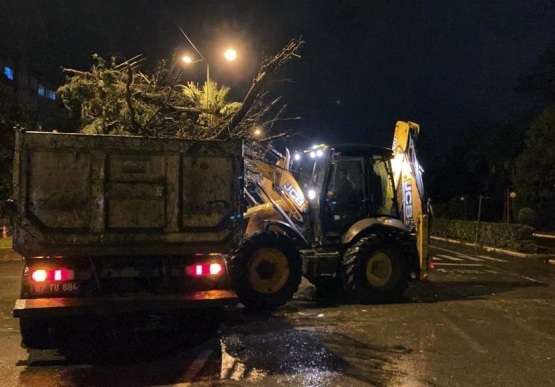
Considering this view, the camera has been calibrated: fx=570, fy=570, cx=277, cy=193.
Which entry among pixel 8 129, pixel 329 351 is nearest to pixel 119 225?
pixel 329 351

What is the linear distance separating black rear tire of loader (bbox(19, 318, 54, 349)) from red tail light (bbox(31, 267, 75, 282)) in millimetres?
574

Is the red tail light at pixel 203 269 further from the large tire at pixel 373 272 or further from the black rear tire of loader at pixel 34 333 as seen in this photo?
the large tire at pixel 373 272

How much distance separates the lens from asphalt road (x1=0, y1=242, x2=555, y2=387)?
6.01 metres

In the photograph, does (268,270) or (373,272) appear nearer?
(268,270)

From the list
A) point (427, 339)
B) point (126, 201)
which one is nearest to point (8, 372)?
point (126, 201)

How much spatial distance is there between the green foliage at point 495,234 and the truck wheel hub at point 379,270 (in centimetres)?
1270

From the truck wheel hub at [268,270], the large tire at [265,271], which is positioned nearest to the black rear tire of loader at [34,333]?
the large tire at [265,271]

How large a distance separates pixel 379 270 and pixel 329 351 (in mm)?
3757

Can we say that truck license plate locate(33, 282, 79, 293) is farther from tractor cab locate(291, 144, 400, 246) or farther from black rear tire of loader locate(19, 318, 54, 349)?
tractor cab locate(291, 144, 400, 246)

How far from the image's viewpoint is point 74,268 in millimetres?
6492

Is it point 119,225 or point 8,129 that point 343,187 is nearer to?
point 119,225

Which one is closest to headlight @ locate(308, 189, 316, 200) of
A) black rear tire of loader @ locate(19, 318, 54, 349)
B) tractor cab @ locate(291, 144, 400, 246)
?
tractor cab @ locate(291, 144, 400, 246)

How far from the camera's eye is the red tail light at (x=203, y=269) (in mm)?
6832

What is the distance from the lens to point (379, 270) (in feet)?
34.5
